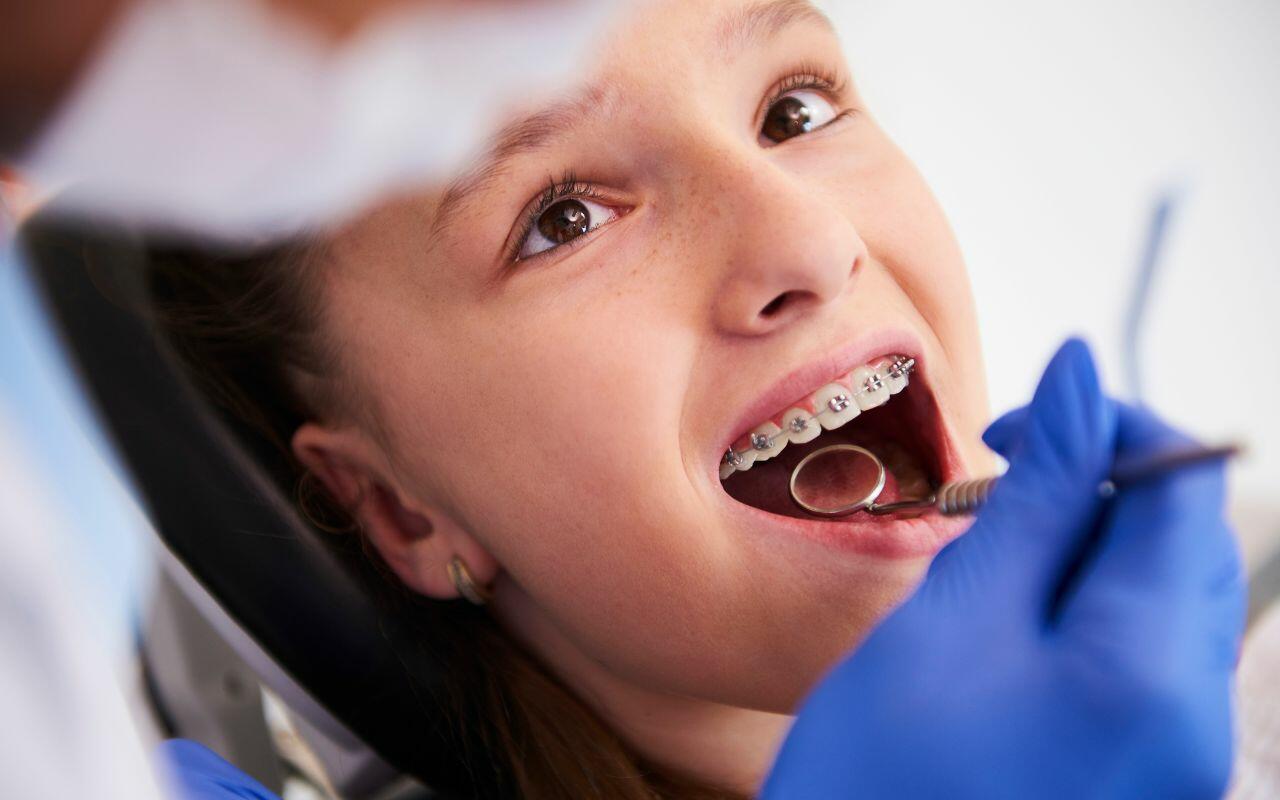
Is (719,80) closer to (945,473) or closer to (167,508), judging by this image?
(945,473)

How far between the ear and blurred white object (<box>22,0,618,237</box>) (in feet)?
0.77

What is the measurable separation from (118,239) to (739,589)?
68 centimetres

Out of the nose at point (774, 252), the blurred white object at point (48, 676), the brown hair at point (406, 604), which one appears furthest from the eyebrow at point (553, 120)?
the blurred white object at point (48, 676)

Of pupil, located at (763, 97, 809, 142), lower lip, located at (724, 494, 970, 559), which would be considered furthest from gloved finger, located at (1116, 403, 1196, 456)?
pupil, located at (763, 97, 809, 142)

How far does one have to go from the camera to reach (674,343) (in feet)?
2.41

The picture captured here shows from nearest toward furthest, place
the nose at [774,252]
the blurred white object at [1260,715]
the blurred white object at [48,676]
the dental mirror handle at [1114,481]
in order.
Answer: the blurred white object at [48,676]
the dental mirror handle at [1114,481]
the nose at [774,252]
the blurred white object at [1260,715]

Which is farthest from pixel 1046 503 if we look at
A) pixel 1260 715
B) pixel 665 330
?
pixel 1260 715

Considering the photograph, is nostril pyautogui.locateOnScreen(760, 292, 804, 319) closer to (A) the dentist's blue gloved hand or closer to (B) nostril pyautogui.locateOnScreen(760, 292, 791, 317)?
(B) nostril pyautogui.locateOnScreen(760, 292, 791, 317)

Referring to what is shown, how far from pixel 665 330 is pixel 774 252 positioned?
99mm

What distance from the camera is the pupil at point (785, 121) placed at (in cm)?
83

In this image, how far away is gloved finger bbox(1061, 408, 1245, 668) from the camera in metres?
0.52

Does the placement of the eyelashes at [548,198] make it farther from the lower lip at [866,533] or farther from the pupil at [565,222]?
the lower lip at [866,533]

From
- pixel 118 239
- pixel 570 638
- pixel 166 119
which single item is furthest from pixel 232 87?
pixel 570 638

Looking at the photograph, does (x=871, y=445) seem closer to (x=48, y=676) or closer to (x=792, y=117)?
(x=792, y=117)
